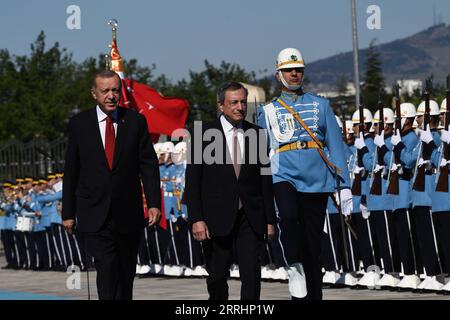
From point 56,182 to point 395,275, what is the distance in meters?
10.3

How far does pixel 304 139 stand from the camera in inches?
451

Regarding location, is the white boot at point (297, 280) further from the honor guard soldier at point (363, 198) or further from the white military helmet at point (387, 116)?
the white military helmet at point (387, 116)

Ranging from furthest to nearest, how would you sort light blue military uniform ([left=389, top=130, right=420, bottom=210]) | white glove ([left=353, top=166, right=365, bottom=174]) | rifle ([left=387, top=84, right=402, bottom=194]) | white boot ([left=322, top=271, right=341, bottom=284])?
white boot ([left=322, top=271, right=341, bottom=284]) → white glove ([left=353, top=166, right=365, bottom=174]) → rifle ([left=387, top=84, right=402, bottom=194]) → light blue military uniform ([left=389, top=130, right=420, bottom=210])

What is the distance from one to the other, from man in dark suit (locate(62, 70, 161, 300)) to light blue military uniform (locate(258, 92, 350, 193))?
1365 millimetres

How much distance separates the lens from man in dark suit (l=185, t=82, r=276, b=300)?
34.9 feet

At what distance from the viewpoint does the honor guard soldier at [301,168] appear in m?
11.1

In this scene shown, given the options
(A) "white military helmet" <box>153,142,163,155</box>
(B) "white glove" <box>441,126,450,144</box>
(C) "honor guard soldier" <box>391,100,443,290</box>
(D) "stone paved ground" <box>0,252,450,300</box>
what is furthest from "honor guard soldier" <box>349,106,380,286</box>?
(A) "white military helmet" <box>153,142,163,155</box>

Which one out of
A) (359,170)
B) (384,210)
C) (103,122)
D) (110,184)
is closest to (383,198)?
(384,210)

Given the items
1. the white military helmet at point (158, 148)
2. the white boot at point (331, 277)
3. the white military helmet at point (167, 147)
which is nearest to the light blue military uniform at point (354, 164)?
the white boot at point (331, 277)

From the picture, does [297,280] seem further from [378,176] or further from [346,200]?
[378,176]

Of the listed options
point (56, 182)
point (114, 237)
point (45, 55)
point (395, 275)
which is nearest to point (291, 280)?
point (114, 237)

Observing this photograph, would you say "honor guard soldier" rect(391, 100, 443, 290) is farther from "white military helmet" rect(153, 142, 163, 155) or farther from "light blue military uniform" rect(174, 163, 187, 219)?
"white military helmet" rect(153, 142, 163, 155)

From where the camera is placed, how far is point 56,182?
2544cm

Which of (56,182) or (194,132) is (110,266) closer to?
(194,132)
